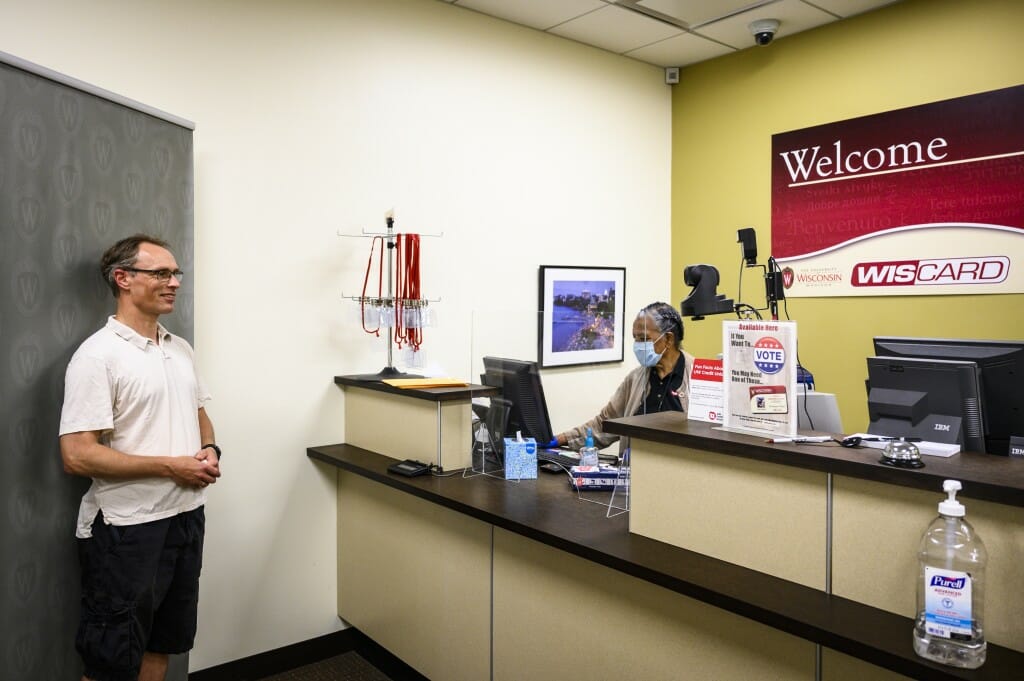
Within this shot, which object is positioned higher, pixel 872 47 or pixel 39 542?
pixel 872 47

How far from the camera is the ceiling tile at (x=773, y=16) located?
12.1ft

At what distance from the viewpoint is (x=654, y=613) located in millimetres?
1923

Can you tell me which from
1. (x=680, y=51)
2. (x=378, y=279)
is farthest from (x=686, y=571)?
(x=680, y=51)

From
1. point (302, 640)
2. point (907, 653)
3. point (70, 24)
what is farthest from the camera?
point (302, 640)

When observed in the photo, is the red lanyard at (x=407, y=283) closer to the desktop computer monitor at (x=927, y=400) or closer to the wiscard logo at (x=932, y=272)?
the desktop computer monitor at (x=927, y=400)

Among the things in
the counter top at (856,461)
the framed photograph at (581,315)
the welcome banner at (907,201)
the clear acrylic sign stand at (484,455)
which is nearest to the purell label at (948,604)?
the counter top at (856,461)

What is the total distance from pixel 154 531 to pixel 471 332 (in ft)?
6.07

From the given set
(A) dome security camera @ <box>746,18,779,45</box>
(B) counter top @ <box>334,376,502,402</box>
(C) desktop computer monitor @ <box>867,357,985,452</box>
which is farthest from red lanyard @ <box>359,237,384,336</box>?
(A) dome security camera @ <box>746,18,779,45</box>

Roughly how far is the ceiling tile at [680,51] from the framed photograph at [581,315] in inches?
50.9

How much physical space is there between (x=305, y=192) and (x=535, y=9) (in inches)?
60.6

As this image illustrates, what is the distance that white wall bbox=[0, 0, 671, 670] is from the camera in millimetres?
2877

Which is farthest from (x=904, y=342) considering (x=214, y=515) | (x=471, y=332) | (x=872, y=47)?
(x=214, y=515)

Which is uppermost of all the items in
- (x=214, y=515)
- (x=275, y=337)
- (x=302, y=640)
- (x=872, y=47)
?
(x=872, y=47)

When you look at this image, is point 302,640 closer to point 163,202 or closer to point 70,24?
point 163,202
